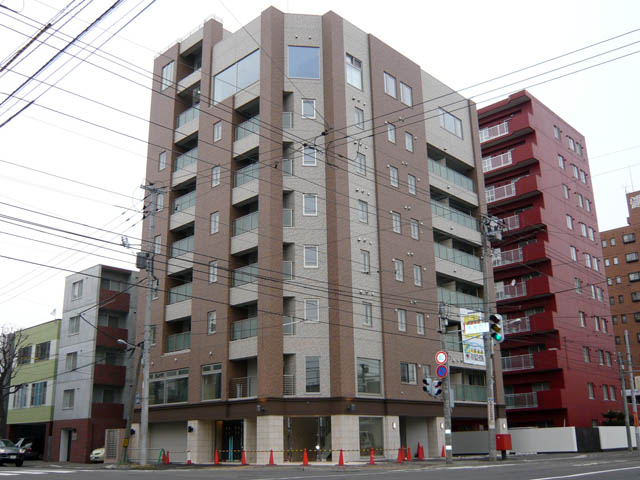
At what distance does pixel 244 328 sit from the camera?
1496 inches

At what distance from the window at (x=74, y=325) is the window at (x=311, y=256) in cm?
2458

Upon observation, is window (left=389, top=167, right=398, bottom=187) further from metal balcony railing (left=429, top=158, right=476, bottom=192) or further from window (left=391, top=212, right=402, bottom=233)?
metal balcony railing (left=429, top=158, right=476, bottom=192)

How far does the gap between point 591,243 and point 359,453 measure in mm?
39433

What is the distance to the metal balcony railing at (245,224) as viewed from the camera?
38750 millimetres

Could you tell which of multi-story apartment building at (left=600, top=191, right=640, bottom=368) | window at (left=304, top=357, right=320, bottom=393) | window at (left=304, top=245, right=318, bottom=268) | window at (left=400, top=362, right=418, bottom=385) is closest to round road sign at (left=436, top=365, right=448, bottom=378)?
window at (left=304, top=357, right=320, bottom=393)

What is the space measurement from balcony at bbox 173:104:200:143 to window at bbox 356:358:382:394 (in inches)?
782

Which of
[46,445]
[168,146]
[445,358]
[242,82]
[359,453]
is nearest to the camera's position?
[445,358]

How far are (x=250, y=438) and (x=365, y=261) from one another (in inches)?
479

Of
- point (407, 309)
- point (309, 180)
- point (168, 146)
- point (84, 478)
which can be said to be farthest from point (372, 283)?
point (84, 478)

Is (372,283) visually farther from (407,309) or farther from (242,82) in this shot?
(242,82)

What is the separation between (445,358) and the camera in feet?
94.6

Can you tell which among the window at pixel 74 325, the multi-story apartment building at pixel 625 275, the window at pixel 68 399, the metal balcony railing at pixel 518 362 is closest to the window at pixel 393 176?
the metal balcony railing at pixel 518 362

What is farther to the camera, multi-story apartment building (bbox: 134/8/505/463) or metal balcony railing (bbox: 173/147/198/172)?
metal balcony railing (bbox: 173/147/198/172)

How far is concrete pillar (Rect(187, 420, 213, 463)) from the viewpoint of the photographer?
127ft
